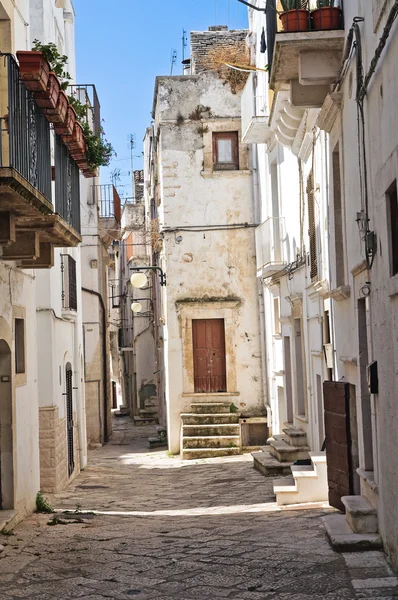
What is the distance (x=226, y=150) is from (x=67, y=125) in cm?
1170

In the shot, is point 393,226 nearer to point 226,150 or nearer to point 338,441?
point 338,441

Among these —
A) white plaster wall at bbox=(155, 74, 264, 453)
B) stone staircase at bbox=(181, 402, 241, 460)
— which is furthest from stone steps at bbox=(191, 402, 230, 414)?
white plaster wall at bbox=(155, 74, 264, 453)

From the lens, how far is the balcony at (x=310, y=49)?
8.99 metres

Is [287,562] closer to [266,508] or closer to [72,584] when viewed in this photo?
[72,584]

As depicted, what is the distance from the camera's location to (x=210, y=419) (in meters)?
20.8

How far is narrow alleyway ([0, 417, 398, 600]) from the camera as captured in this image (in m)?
7.07

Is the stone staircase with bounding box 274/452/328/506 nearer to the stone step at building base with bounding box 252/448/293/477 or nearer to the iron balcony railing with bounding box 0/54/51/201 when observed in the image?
the stone step at building base with bounding box 252/448/293/477

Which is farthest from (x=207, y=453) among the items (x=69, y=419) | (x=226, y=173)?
(x=226, y=173)

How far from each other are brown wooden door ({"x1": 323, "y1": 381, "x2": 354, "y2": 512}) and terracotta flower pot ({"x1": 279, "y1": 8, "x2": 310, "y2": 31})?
3838 mm

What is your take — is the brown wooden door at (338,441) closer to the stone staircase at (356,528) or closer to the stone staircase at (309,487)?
the stone staircase at (356,528)

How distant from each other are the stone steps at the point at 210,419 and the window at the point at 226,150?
20.3ft

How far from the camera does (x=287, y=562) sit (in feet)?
25.7

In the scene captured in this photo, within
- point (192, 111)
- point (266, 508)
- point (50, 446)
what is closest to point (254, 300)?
point (192, 111)

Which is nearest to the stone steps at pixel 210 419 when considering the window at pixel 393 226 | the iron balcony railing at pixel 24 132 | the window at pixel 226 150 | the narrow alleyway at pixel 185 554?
the narrow alleyway at pixel 185 554
